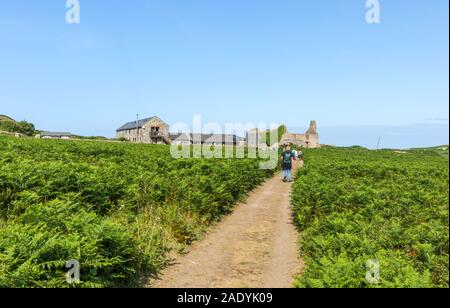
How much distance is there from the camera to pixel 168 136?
99062 millimetres

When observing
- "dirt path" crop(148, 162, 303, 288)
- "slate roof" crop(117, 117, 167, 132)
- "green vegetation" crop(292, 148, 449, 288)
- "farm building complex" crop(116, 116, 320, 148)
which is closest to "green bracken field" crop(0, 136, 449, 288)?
"green vegetation" crop(292, 148, 449, 288)

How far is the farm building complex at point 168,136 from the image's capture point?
313 feet

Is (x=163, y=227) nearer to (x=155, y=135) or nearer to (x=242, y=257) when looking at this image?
(x=242, y=257)

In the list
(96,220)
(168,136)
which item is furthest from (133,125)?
(96,220)

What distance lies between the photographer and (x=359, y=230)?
7.95 meters

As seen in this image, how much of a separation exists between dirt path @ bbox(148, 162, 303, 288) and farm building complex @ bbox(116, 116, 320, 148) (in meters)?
72.3

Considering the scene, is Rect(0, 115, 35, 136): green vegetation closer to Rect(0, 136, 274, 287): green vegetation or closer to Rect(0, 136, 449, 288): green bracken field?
Rect(0, 136, 274, 287): green vegetation

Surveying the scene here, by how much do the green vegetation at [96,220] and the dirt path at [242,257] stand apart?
0.49 metres

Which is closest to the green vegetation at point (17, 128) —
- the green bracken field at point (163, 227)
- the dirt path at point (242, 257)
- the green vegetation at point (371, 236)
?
the green bracken field at point (163, 227)

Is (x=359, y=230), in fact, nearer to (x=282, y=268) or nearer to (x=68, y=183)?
(x=282, y=268)

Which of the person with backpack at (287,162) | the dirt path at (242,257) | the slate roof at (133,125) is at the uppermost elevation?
the slate roof at (133,125)

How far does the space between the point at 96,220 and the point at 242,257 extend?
3506mm

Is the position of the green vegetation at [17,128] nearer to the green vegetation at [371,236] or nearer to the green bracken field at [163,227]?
the green bracken field at [163,227]
